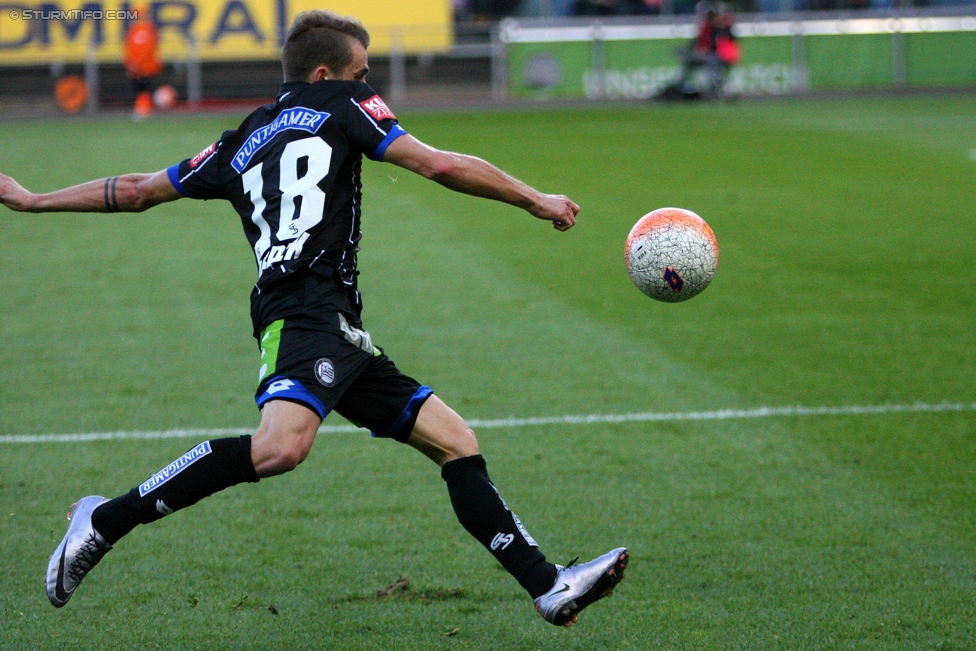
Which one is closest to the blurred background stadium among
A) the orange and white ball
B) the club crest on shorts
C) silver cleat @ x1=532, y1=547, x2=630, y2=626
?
the orange and white ball

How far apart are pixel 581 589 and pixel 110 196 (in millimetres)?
2238

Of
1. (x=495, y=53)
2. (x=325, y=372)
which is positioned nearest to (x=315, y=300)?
(x=325, y=372)

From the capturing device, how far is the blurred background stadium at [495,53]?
31.3 metres

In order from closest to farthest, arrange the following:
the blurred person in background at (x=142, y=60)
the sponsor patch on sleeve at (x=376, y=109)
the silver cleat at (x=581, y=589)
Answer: the silver cleat at (x=581, y=589) → the sponsor patch on sleeve at (x=376, y=109) → the blurred person in background at (x=142, y=60)

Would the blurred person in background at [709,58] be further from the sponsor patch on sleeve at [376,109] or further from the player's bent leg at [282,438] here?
the player's bent leg at [282,438]

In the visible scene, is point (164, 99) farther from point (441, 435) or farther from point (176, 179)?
point (441, 435)

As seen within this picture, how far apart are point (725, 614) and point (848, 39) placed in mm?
30783

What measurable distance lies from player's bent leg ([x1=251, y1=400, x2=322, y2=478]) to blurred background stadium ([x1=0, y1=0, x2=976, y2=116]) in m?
27.8

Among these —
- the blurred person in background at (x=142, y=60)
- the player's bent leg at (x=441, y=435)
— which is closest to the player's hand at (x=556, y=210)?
the player's bent leg at (x=441, y=435)

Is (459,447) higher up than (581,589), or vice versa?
(459,447)

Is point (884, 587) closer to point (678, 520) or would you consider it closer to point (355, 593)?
point (678, 520)

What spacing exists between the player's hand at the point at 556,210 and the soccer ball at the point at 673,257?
53 cm

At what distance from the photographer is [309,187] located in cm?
395

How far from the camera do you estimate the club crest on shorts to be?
3.84 meters
